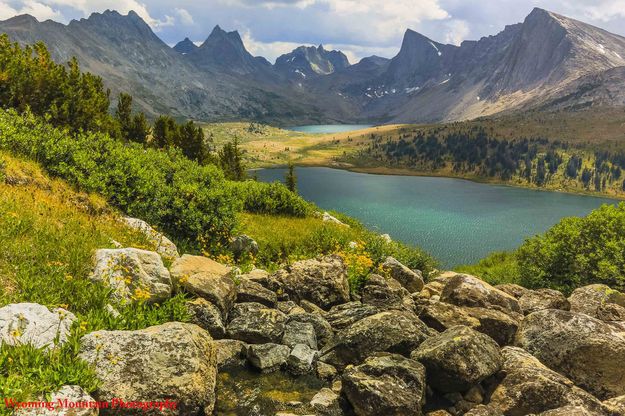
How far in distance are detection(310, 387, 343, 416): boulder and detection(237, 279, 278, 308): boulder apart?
491cm

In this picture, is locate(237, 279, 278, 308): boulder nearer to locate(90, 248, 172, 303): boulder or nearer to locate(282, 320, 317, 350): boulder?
locate(282, 320, 317, 350): boulder

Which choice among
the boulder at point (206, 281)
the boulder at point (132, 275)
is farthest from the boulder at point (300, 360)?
the boulder at point (132, 275)

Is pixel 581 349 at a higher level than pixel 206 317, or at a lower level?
higher

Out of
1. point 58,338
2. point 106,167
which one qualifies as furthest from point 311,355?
point 106,167

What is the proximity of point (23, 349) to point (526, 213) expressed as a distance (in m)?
137

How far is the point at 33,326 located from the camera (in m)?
8.28

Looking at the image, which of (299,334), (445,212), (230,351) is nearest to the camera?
(230,351)

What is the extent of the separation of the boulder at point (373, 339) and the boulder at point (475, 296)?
3935mm

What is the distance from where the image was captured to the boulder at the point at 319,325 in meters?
13.2

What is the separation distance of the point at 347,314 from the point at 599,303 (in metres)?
12.5

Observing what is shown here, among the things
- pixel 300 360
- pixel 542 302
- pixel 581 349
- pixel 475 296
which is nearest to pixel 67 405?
pixel 300 360

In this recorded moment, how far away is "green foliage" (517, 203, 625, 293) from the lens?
1266 inches

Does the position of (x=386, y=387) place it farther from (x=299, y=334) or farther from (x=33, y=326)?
(x=33, y=326)

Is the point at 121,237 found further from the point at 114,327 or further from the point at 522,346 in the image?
the point at 522,346
